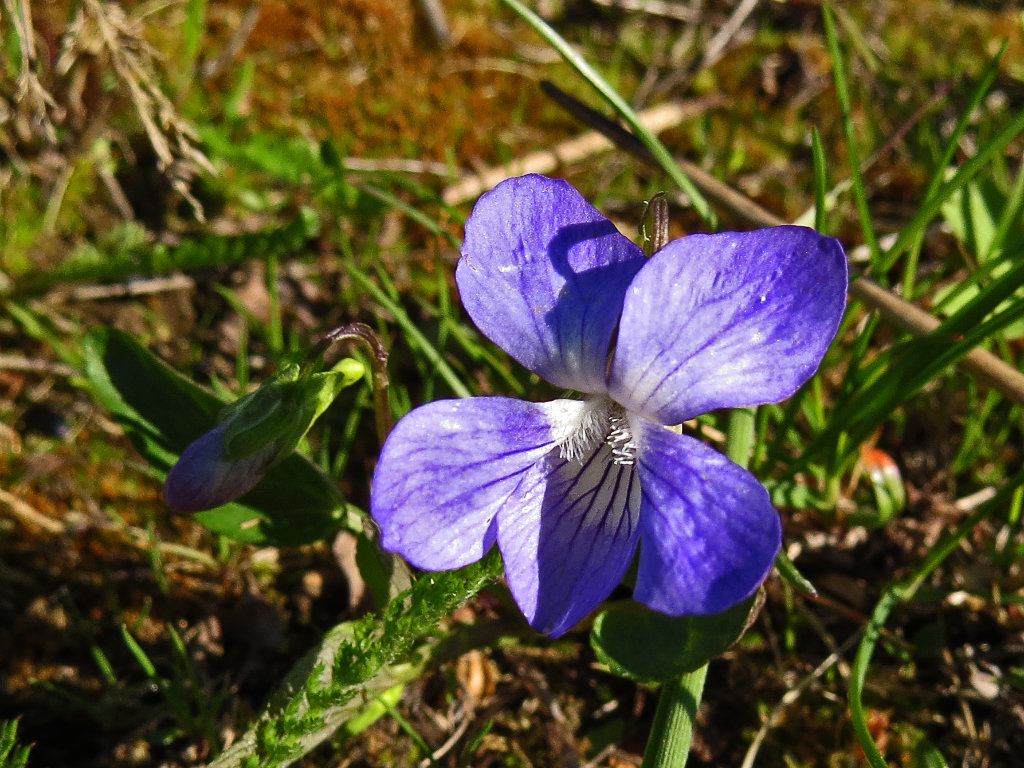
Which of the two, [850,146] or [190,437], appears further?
[850,146]

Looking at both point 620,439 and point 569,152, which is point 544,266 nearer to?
point 620,439

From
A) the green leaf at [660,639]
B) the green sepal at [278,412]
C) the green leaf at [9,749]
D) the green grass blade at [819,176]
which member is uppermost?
the green grass blade at [819,176]

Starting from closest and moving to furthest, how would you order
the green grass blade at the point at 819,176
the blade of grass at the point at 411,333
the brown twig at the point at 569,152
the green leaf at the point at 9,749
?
the green leaf at the point at 9,749 → the green grass blade at the point at 819,176 → the blade of grass at the point at 411,333 → the brown twig at the point at 569,152

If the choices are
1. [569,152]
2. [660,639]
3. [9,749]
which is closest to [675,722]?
[660,639]

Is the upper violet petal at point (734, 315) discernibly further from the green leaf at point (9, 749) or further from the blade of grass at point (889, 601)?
the green leaf at point (9, 749)

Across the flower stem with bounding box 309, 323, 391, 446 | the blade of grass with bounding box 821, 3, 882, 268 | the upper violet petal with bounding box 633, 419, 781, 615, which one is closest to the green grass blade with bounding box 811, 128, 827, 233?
the blade of grass with bounding box 821, 3, 882, 268

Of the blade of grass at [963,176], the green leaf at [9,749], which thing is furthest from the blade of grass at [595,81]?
the green leaf at [9,749]

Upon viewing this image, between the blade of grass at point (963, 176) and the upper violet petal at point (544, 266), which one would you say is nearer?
the upper violet petal at point (544, 266)
